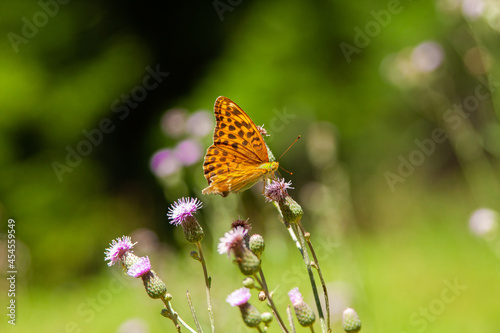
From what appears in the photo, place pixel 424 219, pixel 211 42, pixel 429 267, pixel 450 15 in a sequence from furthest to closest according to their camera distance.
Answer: pixel 211 42, pixel 424 219, pixel 429 267, pixel 450 15

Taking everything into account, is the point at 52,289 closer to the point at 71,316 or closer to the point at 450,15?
the point at 71,316

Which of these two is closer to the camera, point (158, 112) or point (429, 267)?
point (429, 267)

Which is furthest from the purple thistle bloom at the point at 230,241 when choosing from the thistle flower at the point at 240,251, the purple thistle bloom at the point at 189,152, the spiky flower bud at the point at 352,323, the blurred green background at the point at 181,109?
the blurred green background at the point at 181,109

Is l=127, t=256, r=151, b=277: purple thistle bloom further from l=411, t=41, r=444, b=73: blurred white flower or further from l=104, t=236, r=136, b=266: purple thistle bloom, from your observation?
l=411, t=41, r=444, b=73: blurred white flower

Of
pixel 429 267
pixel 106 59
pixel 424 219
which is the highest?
pixel 106 59

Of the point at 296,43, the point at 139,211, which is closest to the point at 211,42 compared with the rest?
the point at 296,43

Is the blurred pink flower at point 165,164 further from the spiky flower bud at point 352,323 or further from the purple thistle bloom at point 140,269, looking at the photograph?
the spiky flower bud at point 352,323

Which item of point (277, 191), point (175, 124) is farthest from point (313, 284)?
point (175, 124)
